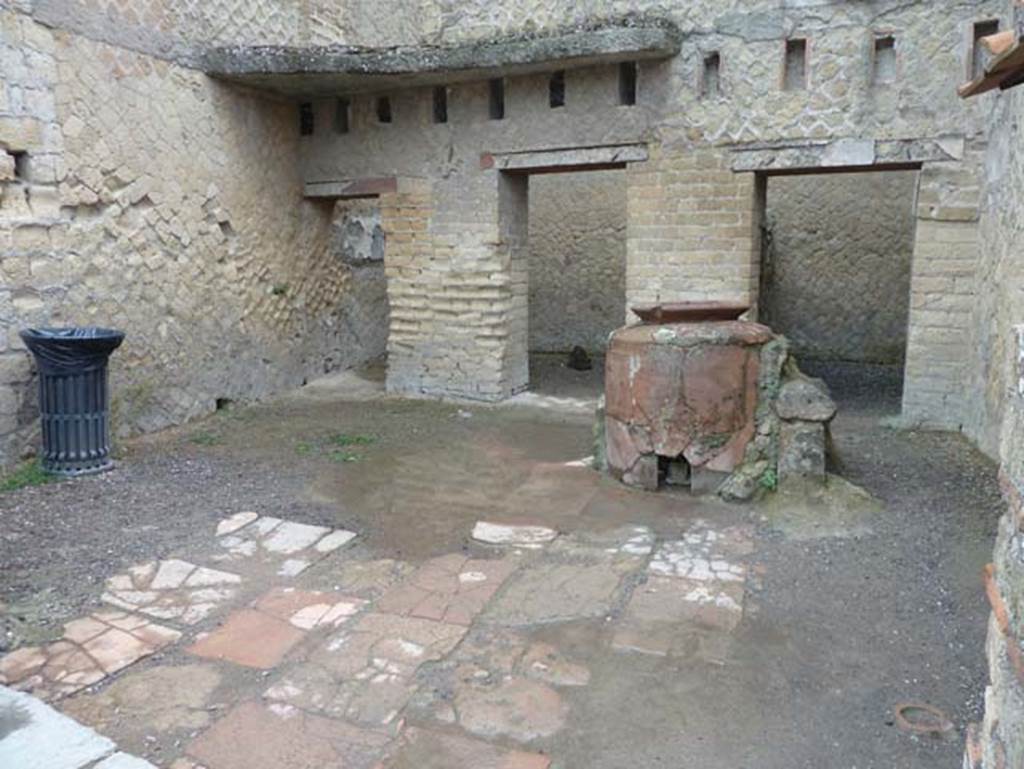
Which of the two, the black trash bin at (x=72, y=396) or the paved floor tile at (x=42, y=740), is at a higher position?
the black trash bin at (x=72, y=396)

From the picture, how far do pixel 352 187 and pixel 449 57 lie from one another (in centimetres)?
200

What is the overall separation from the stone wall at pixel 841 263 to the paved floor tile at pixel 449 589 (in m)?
7.93

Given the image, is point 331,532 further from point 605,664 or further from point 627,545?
point 605,664

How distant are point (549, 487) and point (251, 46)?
504 centimetres

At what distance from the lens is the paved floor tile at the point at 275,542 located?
160 inches

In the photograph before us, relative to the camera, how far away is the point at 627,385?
5066mm

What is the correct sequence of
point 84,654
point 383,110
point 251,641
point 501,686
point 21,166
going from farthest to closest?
point 383,110
point 21,166
point 251,641
point 84,654
point 501,686

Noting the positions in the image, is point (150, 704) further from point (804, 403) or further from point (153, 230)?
point (153, 230)

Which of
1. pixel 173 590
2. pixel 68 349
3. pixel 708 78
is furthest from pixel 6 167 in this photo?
pixel 708 78

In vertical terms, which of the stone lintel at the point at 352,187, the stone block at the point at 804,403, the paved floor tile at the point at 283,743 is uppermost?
the stone lintel at the point at 352,187

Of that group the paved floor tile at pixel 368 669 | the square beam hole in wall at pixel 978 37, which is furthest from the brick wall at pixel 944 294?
the paved floor tile at pixel 368 669

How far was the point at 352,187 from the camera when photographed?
8.63 m

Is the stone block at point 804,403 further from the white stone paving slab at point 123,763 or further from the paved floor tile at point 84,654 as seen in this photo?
the white stone paving slab at point 123,763

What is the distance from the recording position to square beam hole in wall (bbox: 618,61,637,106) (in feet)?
24.3
